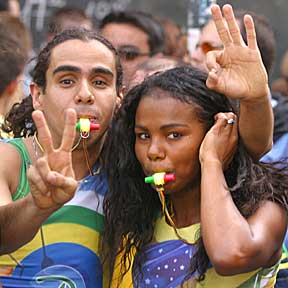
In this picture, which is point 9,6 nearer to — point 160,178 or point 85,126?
point 85,126

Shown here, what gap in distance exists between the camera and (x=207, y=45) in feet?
18.2

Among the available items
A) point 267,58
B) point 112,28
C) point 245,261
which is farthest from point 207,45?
point 245,261

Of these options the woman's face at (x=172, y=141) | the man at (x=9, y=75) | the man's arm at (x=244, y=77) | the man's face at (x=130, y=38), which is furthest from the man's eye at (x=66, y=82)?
the man's face at (x=130, y=38)

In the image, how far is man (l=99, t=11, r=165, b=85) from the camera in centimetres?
637

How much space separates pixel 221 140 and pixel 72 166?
2.06 ft

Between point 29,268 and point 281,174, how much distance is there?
946mm

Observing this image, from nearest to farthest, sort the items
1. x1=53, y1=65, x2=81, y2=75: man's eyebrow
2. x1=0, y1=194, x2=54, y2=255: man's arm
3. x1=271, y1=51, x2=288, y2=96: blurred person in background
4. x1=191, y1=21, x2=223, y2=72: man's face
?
x1=0, y1=194, x2=54, y2=255: man's arm, x1=53, y1=65, x2=81, y2=75: man's eyebrow, x1=191, y1=21, x2=223, y2=72: man's face, x1=271, y1=51, x2=288, y2=96: blurred person in background

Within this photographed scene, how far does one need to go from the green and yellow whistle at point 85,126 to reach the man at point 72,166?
4 cm

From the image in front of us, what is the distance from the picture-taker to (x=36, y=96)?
3930mm

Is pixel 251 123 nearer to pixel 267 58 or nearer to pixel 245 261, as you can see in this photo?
pixel 245 261

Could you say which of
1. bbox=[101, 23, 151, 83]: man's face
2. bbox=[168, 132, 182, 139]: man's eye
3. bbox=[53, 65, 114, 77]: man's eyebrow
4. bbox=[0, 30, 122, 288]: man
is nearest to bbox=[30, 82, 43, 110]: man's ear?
bbox=[0, 30, 122, 288]: man

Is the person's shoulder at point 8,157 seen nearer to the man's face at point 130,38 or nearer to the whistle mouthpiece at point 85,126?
the whistle mouthpiece at point 85,126

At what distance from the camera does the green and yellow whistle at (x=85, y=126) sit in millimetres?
3586

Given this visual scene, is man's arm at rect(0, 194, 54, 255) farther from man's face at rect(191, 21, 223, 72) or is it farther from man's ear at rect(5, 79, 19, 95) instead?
man's face at rect(191, 21, 223, 72)
